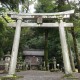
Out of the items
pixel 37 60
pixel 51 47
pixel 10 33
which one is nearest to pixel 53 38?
pixel 51 47

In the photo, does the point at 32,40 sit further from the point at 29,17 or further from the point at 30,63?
the point at 29,17

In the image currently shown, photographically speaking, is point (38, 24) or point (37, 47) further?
point (37, 47)

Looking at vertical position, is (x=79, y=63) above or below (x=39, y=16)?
below

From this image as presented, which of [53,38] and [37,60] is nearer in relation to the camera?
[53,38]

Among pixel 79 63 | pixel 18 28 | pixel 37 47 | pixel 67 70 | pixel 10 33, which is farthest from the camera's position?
pixel 37 47

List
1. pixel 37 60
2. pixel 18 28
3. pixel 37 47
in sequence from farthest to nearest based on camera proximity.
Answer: pixel 37 47 < pixel 37 60 < pixel 18 28

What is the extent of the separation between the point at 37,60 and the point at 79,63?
46.3 feet

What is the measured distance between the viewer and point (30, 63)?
26766mm

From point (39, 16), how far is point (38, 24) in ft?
1.85

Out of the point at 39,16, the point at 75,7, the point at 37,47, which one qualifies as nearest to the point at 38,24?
the point at 39,16

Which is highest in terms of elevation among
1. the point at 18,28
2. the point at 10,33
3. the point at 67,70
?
the point at 10,33

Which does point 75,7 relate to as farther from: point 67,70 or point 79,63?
point 67,70

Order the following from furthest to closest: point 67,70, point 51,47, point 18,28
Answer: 1. point 51,47
2. point 18,28
3. point 67,70

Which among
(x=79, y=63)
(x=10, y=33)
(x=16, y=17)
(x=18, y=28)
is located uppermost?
(x=10, y=33)
